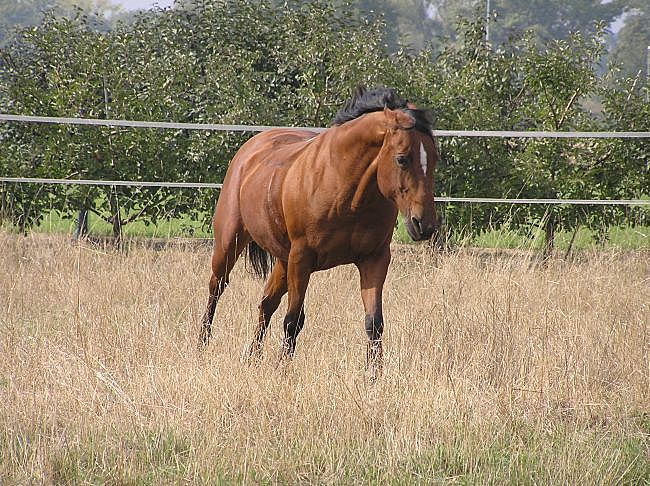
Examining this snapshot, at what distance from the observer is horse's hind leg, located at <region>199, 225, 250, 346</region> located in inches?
276

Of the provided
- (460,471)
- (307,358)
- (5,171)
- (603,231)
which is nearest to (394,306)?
(307,358)

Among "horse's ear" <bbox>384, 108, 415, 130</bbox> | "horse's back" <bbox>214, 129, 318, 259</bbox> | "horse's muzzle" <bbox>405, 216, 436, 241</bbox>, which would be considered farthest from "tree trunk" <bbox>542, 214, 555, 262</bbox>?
"horse's muzzle" <bbox>405, 216, 436, 241</bbox>

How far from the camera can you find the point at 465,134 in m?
10.1

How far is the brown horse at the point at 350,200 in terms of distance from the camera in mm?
5199

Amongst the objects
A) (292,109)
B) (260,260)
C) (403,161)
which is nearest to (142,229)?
(292,109)

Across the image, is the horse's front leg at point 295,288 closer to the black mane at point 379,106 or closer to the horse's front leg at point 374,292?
the horse's front leg at point 374,292

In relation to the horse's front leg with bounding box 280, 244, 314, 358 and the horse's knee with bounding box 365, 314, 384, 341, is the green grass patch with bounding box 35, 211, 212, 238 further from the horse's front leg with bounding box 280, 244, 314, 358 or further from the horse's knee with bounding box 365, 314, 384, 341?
the horse's knee with bounding box 365, 314, 384, 341

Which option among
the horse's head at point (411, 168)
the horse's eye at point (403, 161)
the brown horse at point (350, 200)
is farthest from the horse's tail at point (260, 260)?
the horse's eye at point (403, 161)

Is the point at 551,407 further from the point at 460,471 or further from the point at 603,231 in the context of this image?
the point at 603,231

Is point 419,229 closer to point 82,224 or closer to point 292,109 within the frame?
point 292,109

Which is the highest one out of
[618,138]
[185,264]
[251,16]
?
[251,16]

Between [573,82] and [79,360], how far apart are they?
23.0 feet

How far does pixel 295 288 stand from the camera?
232 inches

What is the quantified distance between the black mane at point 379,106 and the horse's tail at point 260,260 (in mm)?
1741
